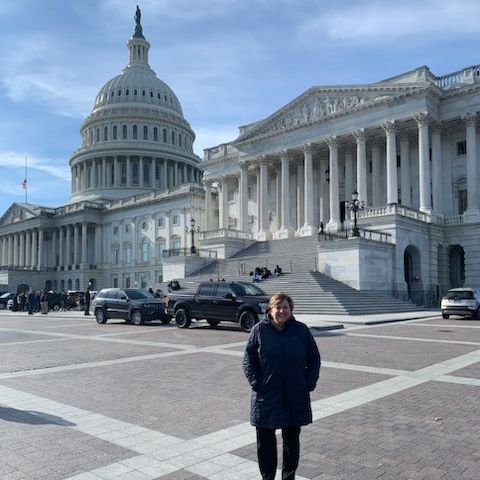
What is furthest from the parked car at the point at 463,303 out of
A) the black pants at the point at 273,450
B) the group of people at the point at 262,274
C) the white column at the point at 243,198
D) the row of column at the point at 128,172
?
the row of column at the point at 128,172

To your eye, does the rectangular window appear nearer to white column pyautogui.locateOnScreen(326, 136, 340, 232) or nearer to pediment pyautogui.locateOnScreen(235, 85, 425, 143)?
pediment pyautogui.locateOnScreen(235, 85, 425, 143)

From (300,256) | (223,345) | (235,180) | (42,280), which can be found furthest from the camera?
(42,280)

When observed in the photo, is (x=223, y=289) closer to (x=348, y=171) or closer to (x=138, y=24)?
(x=348, y=171)

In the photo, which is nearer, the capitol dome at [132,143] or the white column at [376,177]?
the white column at [376,177]

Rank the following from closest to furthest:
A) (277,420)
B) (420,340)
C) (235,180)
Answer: (277,420) → (420,340) → (235,180)

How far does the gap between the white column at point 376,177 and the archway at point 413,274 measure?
8773 millimetres

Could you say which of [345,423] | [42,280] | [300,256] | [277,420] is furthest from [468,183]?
[42,280]

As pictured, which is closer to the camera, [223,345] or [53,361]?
[53,361]

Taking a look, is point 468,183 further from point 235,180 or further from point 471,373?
point 471,373

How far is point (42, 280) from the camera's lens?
9712 cm

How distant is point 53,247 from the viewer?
100875 millimetres

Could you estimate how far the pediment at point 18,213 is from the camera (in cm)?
10247

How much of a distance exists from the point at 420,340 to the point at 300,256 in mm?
24564

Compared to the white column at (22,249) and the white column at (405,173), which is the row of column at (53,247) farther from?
the white column at (405,173)
